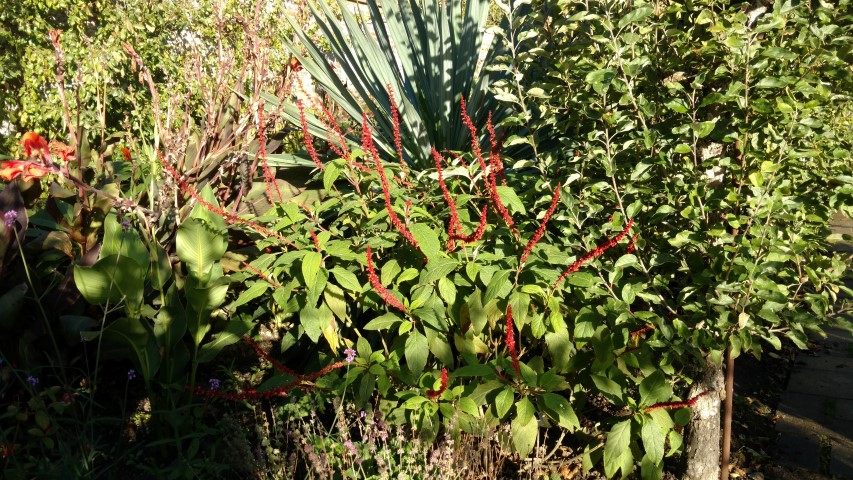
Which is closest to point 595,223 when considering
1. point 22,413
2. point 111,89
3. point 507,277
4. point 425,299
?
point 507,277

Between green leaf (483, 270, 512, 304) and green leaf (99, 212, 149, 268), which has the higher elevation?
green leaf (99, 212, 149, 268)

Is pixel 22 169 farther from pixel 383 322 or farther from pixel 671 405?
pixel 671 405

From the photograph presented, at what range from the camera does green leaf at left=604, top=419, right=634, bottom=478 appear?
2.21 m

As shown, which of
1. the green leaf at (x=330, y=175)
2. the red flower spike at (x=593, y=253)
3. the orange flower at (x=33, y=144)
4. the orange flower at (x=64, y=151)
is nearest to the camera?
the red flower spike at (x=593, y=253)

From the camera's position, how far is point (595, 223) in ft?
8.78

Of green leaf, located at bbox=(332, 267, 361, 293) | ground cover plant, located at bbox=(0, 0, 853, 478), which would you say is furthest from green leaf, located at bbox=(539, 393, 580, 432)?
green leaf, located at bbox=(332, 267, 361, 293)

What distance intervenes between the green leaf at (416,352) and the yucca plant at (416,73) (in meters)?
1.56

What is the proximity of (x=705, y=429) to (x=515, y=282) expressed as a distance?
0.97 m

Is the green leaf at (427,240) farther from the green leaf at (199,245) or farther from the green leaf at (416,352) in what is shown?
the green leaf at (199,245)

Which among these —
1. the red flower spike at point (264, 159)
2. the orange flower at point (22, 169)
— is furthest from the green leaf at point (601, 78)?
the orange flower at point (22, 169)

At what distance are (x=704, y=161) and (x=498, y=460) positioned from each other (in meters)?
1.29

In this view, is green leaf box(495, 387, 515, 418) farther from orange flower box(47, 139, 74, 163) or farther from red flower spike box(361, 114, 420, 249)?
orange flower box(47, 139, 74, 163)

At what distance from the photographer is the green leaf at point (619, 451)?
7.24 ft

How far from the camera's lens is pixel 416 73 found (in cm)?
401
